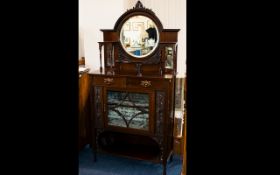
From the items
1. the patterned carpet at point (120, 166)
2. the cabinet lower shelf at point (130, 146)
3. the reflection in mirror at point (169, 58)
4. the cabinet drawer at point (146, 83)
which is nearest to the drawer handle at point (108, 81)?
the cabinet drawer at point (146, 83)

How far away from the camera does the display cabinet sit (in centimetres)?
233

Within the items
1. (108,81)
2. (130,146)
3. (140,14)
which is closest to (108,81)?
(108,81)

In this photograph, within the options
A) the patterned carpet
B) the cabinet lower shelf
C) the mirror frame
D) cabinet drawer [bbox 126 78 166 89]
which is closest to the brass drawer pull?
cabinet drawer [bbox 126 78 166 89]

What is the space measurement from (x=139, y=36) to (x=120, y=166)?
1.36 metres

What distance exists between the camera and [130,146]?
9.16 ft

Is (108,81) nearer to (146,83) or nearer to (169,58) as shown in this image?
(146,83)

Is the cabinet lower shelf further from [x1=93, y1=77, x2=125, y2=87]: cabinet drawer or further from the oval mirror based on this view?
the oval mirror

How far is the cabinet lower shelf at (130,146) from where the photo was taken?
260cm

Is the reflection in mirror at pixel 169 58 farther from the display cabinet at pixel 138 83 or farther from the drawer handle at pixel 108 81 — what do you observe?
the drawer handle at pixel 108 81

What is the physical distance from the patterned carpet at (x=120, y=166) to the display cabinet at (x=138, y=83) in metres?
0.14
